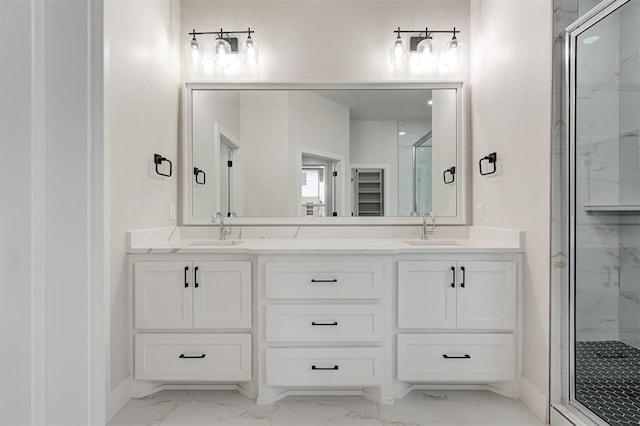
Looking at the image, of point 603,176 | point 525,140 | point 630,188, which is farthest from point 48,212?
point 630,188

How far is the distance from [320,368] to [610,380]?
58.6 inches

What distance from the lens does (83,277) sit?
1.22 ft

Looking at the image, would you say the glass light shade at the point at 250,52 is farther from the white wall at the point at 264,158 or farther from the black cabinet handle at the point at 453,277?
the black cabinet handle at the point at 453,277

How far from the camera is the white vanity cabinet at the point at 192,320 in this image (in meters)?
1.94

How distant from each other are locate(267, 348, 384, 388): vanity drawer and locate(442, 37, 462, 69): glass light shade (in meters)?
2.11

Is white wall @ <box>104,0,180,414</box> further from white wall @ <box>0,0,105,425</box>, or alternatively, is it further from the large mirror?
white wall @ <box>0,0,105,425</box>

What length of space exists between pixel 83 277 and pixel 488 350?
209cm

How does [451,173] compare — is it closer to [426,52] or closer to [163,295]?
[426,52]

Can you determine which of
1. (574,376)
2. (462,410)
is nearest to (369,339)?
(462,410)

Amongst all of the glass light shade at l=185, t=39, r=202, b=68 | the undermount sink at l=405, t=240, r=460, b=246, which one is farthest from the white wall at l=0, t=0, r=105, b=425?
the glass light shade at l=185, t=39, r=202, b=68

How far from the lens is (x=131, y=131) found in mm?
1972

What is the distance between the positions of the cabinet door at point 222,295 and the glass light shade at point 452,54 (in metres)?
2.03

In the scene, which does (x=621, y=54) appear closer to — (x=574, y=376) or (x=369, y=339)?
(x=574, y=376)

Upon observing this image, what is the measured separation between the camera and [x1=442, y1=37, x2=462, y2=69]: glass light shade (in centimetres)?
252
